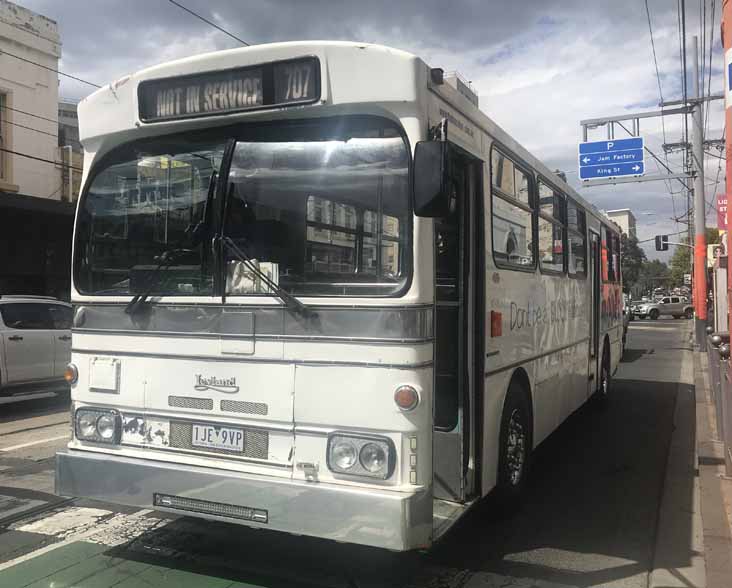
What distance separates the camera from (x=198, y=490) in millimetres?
3783

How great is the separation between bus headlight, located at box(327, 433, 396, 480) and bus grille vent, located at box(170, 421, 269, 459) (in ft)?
1.38

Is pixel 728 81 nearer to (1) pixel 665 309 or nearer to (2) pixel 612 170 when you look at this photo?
(2) pixel 612 170

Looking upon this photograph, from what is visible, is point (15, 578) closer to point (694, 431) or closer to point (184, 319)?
point (184, 319)

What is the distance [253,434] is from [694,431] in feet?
24.3

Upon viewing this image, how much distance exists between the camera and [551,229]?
674 centimetres

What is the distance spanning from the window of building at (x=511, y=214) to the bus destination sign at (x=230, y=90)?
171 centimetres

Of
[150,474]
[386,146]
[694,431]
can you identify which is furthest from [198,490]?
[694,431]

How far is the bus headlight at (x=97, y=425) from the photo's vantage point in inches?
166

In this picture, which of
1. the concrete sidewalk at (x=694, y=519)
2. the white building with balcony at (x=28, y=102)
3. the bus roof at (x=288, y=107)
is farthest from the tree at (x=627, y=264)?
the white building with balcony at (x=28, y=102)

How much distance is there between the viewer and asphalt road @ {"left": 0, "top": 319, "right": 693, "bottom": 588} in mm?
4238

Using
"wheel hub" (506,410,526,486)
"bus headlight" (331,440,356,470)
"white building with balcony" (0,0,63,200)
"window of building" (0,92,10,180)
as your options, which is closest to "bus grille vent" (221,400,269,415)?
"bus headlight" (331,440,356,470)

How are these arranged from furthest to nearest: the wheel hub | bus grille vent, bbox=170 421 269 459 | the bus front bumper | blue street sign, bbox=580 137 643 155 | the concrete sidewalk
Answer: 1. blue street sign, bbox=580 137 643 155
2. the wheel hub
3. the concrete sidewalk
4. bus grille vent, bbox=170 421 269 459
5. the bus front bumper

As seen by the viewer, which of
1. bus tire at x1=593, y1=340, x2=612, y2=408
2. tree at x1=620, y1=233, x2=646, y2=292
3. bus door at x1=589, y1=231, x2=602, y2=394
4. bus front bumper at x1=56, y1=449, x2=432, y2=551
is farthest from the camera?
tree at x1=620, y1=233, x2=646, y2=292

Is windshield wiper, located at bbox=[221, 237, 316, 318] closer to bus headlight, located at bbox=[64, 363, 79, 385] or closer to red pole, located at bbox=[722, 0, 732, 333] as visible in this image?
bus headlight, located at bbox=[64, 363, 79, 385]
